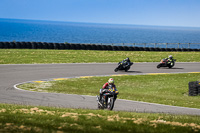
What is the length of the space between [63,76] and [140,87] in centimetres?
615

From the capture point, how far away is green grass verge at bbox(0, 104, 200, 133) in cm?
917

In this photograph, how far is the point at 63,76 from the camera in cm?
2556

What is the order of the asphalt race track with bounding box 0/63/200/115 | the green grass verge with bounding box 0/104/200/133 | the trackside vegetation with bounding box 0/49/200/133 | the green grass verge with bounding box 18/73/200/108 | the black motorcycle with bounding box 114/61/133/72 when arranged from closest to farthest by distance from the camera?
1. the green grass verge with bounding box 0/104/200/133
2. the trackside vegetation with bounding box 0/49/200/133
3. the asphalt race track with bounding box 0/63/200/115
4. the green grass verge with bounding box 18/73/200/108
5. the black motorcycle with bounding box 114/61/133/72

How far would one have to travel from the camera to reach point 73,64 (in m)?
32.3

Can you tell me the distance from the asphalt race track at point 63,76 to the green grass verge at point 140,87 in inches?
44.0

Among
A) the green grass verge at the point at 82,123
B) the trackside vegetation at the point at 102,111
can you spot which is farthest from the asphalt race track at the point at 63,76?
the green grass verge at the point at 82,123

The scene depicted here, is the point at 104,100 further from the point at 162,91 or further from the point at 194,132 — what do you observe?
the point at 162,91

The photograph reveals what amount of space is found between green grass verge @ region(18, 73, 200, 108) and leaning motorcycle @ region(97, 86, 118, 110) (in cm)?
416

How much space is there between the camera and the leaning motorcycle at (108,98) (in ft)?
44.2

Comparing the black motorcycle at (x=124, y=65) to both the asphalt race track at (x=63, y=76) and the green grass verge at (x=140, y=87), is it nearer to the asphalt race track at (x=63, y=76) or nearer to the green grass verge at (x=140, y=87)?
the asphalt race track at (x=63, y=76)

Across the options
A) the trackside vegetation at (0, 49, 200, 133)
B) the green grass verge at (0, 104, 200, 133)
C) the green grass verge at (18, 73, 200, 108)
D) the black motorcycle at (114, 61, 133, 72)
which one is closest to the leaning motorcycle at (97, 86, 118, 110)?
the trackside vegetation at (0, 49, 200, 133)

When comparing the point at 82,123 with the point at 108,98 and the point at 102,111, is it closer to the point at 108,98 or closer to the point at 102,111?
the point at 102,111

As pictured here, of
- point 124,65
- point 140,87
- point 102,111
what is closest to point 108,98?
point 102,111

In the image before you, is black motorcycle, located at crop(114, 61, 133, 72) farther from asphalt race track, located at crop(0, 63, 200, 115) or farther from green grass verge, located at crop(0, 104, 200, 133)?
green grass verge, located at crop(0, 104, 200, 133)
